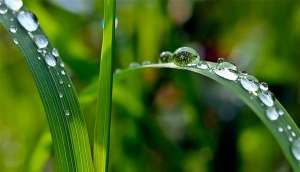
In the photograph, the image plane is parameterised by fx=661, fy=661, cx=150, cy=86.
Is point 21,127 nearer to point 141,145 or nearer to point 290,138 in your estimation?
point 141,145

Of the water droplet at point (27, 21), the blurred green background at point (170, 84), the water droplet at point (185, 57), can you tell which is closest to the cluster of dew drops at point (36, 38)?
the water droplet at point (27, 21)

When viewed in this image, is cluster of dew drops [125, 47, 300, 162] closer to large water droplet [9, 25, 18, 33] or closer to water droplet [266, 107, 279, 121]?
water droplet [266, 107, 279, 121]

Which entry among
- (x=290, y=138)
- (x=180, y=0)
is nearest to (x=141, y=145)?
(x=180, y=0)

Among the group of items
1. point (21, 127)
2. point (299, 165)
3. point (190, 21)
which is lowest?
point (299, 165)

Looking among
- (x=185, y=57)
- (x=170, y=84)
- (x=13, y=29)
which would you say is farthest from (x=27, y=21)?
(x=170, y=84)

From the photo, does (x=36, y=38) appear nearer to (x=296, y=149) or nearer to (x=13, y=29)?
(x=13, y=29)

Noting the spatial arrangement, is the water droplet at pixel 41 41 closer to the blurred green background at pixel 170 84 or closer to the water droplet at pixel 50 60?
the water droplet at pixel 50 60
